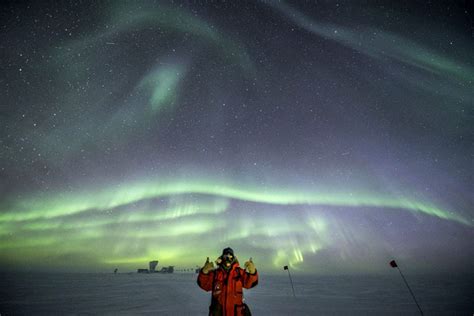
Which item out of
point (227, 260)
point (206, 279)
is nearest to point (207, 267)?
point (206, 279)

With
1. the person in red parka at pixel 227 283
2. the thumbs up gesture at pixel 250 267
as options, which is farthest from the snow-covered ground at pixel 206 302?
the thumbs up gesture at pixel 250 267

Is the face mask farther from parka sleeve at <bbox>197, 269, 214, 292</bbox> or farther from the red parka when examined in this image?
parka sleeve at <bbox>197, 269, 214, 292</bbox>

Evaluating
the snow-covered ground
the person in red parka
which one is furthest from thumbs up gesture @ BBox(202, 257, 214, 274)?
the snow-covered ground

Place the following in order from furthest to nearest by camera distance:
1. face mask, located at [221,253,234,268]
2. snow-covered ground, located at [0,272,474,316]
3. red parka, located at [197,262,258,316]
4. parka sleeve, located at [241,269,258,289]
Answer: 1. snow-covered ground, located at [0,272,474,316]
2. face mask, located at [221,253,234,268]
3. parka sleeve, located at [241,269,258,289]
4. red parka, located at [197,262,258,316]

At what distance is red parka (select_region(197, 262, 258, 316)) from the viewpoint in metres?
5.98

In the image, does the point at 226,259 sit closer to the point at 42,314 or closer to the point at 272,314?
the point at 272,314

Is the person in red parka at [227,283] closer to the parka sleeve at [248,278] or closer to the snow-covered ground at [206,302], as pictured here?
the parka sleeve at [248,278]

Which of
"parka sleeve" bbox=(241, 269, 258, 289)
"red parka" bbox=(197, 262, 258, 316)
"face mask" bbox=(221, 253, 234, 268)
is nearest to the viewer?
"red parka" bbox=(197, 262, 258, 316)

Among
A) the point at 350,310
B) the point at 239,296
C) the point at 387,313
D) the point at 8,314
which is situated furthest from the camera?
the point at 350,310

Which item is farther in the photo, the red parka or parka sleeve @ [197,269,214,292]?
parka sleeve @ [197,269,214,292]

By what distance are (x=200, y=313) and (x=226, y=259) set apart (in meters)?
20.3

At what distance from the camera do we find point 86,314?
2170cm

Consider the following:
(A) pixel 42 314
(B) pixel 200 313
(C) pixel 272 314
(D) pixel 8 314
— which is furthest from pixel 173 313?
(D) pixel 8 314

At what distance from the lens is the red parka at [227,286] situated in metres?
5.98
